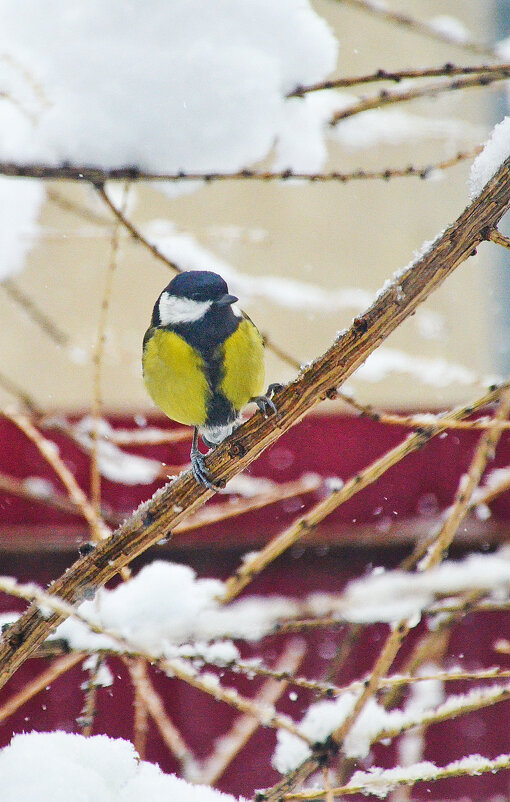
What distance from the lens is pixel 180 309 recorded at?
126cm

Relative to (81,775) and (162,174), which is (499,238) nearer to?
(162,174)

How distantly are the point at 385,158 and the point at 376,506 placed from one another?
143 cm

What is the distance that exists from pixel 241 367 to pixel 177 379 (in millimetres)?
107

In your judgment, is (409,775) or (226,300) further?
(226,300)

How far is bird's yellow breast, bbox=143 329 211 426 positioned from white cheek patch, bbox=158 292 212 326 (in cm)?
3

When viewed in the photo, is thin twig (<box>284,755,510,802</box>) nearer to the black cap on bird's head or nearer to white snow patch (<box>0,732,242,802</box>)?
white snow patch (<box>0,732,242,802</box>)

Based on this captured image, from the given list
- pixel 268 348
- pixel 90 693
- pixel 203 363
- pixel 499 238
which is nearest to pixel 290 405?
pixel 499 238

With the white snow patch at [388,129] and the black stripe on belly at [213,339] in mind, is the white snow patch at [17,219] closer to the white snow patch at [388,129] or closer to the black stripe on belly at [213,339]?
the black stripe on belly at [213,339]

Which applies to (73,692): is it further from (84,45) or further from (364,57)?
(364,57)

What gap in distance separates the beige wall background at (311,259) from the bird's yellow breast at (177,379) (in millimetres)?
1428

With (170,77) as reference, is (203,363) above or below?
below

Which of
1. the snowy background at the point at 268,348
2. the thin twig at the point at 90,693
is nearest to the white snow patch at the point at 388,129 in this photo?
the snowy background at the point at 268,348

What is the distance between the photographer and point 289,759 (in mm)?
819

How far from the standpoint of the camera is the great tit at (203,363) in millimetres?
1220
